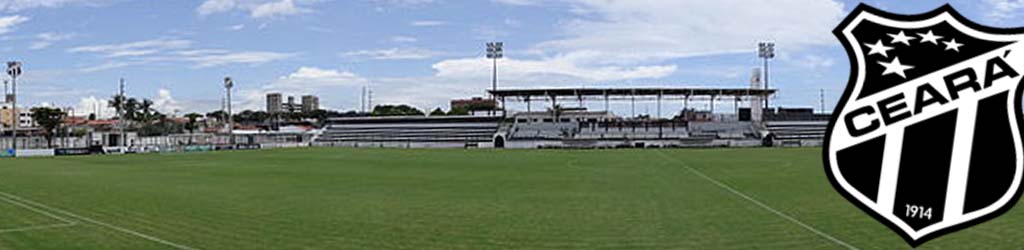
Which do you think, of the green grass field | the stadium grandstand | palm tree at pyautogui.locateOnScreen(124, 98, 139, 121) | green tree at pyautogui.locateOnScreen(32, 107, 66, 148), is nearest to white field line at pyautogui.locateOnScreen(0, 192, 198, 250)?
the green grass field

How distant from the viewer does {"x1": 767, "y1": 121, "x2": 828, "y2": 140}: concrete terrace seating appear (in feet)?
342

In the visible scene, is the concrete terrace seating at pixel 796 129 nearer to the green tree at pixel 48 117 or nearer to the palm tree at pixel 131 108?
the green tree at pixel 48 117

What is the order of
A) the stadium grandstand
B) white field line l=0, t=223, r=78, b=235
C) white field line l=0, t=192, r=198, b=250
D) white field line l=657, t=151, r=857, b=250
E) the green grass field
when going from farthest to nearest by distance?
the stadium grandstand < white field line l=0, t=223, r=78, b=235 < the green grass field < white field line l=0, t=192, r=198, b=250 < white field line l=657, t=151, r=857, b=250

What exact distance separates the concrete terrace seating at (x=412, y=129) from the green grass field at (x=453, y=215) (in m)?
74.8

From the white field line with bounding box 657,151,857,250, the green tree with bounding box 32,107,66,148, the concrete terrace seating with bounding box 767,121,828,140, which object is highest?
the green tree with bounding box 32,107,66,148

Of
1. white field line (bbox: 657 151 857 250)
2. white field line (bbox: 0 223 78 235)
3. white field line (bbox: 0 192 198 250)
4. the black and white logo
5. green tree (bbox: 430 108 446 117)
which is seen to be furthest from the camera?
green tree (bbox: 430 108 446 117)

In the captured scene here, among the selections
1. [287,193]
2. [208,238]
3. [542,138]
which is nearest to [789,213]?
[208,238]

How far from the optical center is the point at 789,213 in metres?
20.0

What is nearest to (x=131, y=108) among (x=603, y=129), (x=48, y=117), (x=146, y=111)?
(x=146, y=111)

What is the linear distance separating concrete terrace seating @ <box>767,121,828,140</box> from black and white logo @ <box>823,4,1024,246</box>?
→ 339 feet

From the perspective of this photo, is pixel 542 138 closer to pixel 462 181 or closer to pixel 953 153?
pixel 462 181

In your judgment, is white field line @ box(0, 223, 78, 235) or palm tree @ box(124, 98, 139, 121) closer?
white field line @ box(0, 223, 78, 235)

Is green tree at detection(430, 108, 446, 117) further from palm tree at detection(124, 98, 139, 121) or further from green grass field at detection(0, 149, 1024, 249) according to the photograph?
green grass field at detection(0, 149, 1024, 249)

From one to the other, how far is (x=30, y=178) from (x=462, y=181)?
57.4 ft
